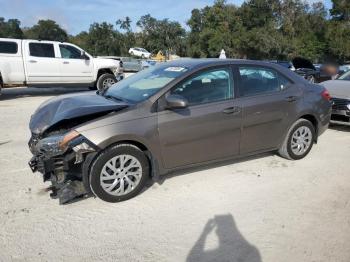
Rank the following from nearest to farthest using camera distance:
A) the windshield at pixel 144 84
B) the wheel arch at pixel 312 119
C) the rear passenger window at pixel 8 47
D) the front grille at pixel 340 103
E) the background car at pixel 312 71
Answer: the windshield at pixel 144 84 → the wheel arch at pixel 312 119 → the front grille at pixel 340 103 → the rear passenger window at pixel 8 47 → the background car at pixel 312 71

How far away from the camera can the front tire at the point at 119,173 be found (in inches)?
162

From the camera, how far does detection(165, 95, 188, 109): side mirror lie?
436cm

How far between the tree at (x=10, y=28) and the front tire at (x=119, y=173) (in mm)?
86546

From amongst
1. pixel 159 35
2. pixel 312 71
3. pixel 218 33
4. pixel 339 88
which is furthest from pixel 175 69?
pixel 159 35

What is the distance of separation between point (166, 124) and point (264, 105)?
161 cm

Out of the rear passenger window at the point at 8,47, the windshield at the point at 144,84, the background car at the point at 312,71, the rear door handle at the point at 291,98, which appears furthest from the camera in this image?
the background car at the point at 312,71

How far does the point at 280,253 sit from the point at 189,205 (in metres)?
1.23

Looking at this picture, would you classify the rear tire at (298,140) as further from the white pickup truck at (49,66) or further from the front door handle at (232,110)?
the white pickup truck at (49,66)

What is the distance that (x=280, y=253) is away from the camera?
3391mm

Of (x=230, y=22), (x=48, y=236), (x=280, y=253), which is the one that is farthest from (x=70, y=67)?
(x=230, y=22)

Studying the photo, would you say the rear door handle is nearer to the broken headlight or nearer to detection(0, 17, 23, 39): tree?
the broken headlight

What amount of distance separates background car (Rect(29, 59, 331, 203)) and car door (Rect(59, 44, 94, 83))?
868 centimetres

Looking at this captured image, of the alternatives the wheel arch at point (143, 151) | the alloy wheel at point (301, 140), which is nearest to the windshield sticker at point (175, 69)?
the wheel arch at point (143, 151)

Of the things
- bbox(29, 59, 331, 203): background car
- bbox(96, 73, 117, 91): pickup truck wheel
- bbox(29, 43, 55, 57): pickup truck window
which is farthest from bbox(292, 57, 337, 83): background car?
bbox(29, 59, 331, 203): background car
